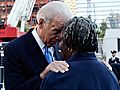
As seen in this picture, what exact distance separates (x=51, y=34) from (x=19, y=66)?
0.28m

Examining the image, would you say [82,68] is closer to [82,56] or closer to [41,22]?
[82,56]

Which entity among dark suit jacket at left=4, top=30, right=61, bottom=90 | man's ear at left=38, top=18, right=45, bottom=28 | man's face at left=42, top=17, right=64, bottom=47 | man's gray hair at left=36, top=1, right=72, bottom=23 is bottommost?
dark suit jacket at left=4, top=30, right=61, bottom=90

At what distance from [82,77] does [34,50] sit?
2.31ft

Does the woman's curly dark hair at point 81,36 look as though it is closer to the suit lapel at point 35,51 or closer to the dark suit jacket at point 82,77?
the dark suit jacket at point 82,77

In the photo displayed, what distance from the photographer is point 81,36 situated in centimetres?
206

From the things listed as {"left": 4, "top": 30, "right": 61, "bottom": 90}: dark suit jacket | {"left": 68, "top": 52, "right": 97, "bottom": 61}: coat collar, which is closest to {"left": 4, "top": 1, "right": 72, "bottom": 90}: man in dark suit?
{"left": 4, "top": 30, "right": 61, "bottom": 90}: dark suit jacket

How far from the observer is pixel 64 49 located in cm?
223

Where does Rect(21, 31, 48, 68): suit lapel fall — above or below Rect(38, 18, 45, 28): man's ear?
below

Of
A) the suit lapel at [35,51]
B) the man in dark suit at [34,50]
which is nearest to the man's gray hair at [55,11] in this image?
the man in dark suit at [34,50]

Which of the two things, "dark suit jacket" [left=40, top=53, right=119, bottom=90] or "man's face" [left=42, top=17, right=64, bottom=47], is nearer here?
"dark suit jacket" [left=40, top=53, right=119, bottom=90]

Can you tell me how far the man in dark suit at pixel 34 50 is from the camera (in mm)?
2576

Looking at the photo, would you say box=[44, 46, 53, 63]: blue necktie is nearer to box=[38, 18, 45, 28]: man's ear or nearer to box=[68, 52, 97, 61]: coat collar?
box=[38, 18, 45, 28]: man's ear

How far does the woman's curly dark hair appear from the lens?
2.07 m

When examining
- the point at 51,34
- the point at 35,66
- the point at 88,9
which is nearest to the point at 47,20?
the point at 51,34
